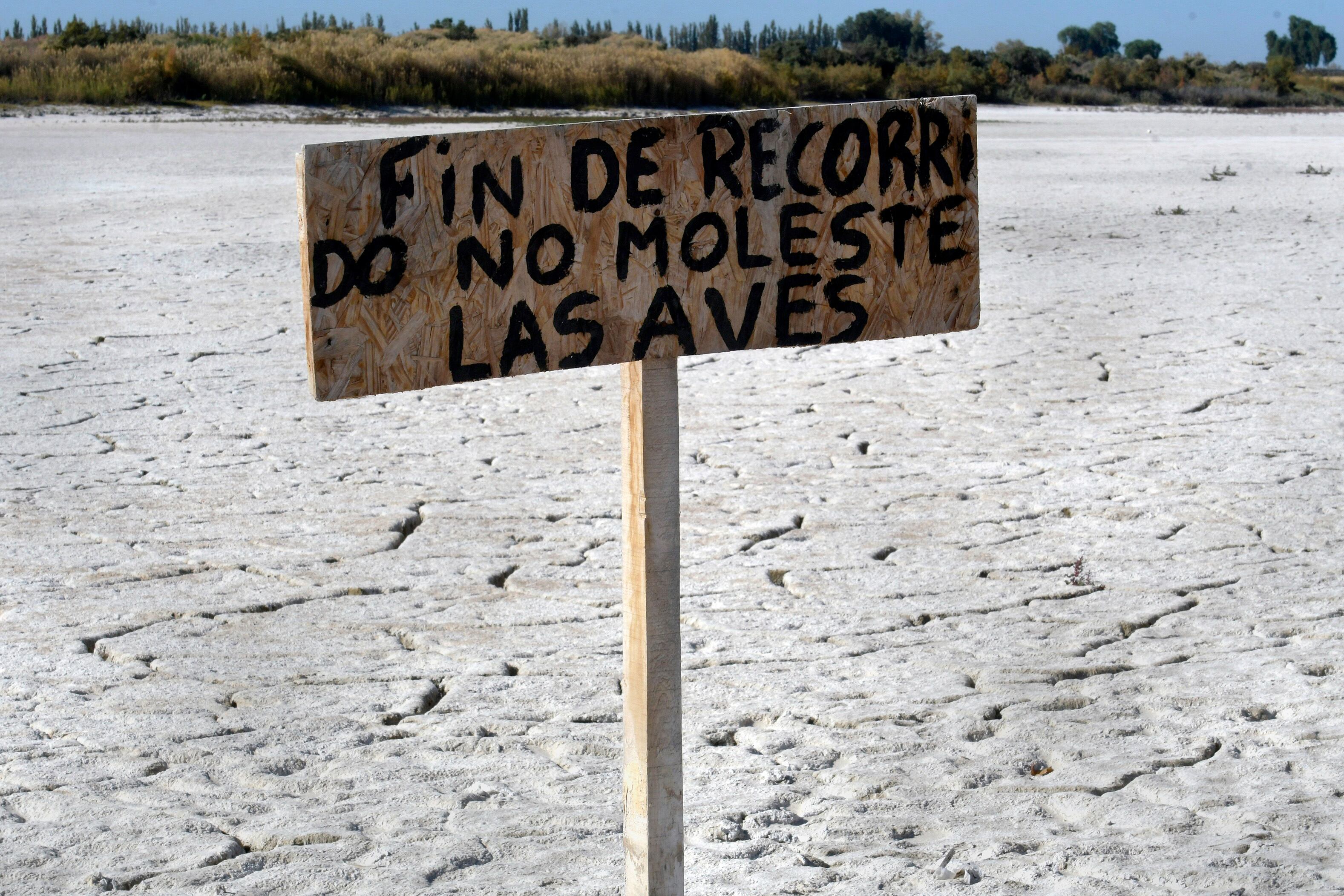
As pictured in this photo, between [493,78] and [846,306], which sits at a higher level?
[493,78]

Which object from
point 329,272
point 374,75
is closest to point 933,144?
point 329,272

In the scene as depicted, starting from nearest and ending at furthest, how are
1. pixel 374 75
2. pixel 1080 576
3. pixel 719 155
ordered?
1. pixel 719 155
2. pixel 1080 576
3. pixel 374 75

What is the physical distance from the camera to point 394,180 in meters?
1.69

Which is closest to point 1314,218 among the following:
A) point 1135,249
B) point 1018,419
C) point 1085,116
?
point 1135,249

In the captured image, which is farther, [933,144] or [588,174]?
[933,144]

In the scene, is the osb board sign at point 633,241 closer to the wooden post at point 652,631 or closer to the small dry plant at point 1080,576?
the wooden post at point 652,631

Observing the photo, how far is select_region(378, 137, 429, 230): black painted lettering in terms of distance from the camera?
168 centimetres

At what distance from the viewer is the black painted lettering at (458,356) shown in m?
1.76

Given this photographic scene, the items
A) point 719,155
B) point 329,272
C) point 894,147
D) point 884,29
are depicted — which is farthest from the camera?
point 884,29

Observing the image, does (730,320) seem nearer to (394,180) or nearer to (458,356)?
(458,356)

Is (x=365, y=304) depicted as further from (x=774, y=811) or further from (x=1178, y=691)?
(x=1178, y=691)

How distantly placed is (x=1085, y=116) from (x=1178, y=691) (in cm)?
2970

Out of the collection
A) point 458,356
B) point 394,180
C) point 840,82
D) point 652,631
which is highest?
point 840,82

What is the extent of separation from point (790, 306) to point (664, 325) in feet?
0.65
